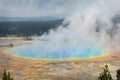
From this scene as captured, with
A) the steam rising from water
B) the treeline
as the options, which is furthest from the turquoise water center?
the treeline

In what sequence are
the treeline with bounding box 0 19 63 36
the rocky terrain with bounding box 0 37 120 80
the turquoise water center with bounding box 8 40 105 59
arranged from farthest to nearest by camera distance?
the treeline with bounding box 0 19 63 36 < the turquoise water center with bounding box 8 40 105 59 < the rocky terrain with bounding box 0 37 120 80

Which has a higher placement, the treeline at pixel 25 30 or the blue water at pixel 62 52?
the treeline at pixel 25 30

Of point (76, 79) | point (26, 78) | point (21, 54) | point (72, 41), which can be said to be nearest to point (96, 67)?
point (76, 79)

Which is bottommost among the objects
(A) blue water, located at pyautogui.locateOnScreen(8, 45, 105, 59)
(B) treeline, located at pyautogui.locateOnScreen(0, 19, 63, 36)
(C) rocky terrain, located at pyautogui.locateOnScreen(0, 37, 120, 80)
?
(C) rocky terrain, located at pyautogui.locateOnScreen(0, 37, 120, 80)

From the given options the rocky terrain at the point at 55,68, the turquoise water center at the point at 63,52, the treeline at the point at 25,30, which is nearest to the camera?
the rocky terrain at the point at 55,68

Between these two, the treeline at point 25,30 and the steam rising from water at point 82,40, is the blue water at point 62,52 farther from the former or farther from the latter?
the treeline at point 25,30

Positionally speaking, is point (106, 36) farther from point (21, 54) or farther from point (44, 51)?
point (21, 54)

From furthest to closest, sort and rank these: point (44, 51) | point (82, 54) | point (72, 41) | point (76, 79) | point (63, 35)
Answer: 1. point (63, 35)
2. point (72, 41)
3. point (44, 51)
4. point (82, 54)
5. point (76, 79)

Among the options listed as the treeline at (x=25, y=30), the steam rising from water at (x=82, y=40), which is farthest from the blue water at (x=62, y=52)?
the treeline at (x=25, y=30)

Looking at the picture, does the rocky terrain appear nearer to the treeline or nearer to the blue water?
the blue water

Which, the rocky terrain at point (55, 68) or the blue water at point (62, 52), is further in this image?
the blue water at point (62, 52)

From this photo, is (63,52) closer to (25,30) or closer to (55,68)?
(55,68)
